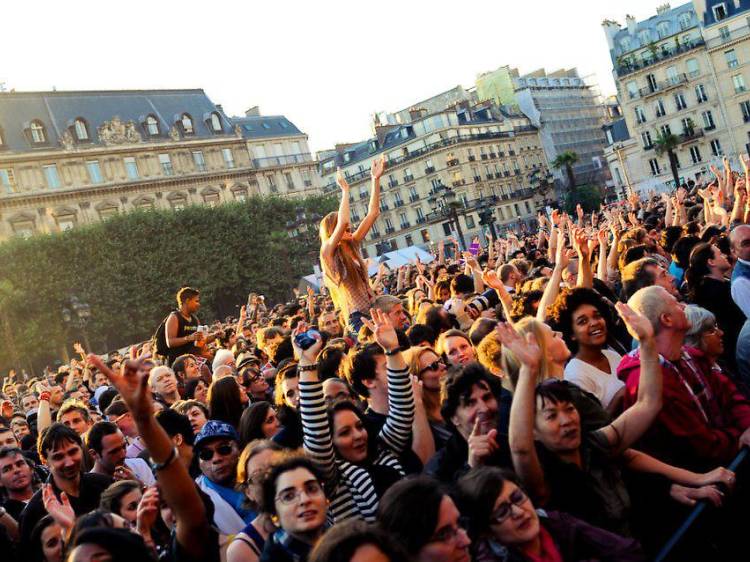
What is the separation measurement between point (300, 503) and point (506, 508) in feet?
3.10

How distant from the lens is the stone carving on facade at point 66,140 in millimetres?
55375

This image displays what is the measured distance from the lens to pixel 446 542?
3.10 meters

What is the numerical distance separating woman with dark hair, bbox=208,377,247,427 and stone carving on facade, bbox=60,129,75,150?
54.1 m

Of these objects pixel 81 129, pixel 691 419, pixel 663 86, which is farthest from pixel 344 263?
pixel 663 86

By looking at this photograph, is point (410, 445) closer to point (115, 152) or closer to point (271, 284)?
point (271, 284)

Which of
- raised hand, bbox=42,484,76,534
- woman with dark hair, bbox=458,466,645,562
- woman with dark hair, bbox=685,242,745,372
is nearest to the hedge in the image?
raised hand, bbox=42,484,76,534

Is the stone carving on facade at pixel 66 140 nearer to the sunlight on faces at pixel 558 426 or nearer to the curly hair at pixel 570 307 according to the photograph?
the curly hair at pixel 570 307

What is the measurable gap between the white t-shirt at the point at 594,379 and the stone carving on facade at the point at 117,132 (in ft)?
189

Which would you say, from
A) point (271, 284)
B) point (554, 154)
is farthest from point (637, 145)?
point (271, 284)

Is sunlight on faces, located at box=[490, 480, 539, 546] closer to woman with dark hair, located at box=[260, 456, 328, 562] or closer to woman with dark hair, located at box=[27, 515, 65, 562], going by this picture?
woman with dark hair, located at box=[260, 456, 328, 562]

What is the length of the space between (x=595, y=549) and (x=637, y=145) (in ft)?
241

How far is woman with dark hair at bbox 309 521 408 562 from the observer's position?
2.86 m

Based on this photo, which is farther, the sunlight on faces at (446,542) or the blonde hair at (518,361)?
the blonde hair at (518,361)

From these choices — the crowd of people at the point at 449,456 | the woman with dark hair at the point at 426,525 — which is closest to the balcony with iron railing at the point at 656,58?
the crowd of people at the point at 449,456
